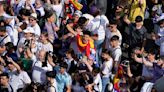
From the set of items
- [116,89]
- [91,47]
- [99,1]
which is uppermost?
[99,1]

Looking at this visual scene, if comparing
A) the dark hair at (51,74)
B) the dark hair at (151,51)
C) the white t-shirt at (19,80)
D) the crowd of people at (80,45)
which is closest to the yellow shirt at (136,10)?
the crowd of people at (80,45)

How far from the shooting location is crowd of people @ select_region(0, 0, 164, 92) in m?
8.68

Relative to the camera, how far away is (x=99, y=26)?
1029 cm

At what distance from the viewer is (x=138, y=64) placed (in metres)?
8.95

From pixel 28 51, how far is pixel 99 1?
2.57 m

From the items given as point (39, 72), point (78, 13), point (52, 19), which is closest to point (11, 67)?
point (39, 72)

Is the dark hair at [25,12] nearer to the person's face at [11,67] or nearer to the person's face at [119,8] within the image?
the person's face at [11,67]

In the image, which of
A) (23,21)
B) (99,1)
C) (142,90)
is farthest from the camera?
(99,1)

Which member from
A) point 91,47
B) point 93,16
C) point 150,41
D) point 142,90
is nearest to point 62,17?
point 93,16

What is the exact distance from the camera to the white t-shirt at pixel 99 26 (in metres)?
10.1

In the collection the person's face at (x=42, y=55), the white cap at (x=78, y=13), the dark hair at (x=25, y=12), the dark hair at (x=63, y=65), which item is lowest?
the dark hair at (x=63, y=65)

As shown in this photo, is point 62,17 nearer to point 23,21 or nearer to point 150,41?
point 23,21

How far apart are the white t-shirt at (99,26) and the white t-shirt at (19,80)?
2.07m

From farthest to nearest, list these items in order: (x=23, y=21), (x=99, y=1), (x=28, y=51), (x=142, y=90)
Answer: (x=99, y=1), (x=23, y=21), (x=28, y=51), (x=142, y=90)
